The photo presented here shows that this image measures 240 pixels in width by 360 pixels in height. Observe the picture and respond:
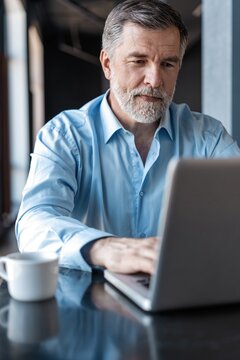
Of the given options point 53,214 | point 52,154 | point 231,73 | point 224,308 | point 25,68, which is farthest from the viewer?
point 25,68

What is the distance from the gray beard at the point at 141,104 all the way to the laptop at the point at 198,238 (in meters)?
0.76

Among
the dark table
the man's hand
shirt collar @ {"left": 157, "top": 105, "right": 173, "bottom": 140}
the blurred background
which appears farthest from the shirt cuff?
the blurred background

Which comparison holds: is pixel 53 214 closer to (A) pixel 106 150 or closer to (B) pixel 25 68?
(A) pixel 106 150

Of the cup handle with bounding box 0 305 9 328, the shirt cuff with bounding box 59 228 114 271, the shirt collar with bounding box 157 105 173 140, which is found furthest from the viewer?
the shirt collar with bounding box 157 105 173 140

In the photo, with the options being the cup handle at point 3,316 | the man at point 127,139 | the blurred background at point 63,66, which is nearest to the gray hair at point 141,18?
the man at point 127,139

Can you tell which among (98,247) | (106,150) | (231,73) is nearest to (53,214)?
(98,247)

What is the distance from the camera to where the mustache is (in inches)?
55.1

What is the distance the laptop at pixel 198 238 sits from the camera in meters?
0.66

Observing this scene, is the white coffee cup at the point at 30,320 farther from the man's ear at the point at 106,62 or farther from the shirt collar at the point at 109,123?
the man's ear at the point at 106,62

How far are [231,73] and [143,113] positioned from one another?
111 centimetres

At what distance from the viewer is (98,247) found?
97cm

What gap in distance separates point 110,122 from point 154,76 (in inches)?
7.7

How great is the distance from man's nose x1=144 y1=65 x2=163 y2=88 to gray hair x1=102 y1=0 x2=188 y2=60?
0.36 ft

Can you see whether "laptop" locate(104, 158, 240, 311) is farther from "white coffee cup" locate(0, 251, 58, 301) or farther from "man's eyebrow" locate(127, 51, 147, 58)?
"man's eyebrow" locate(127, 51, 147, 58)
